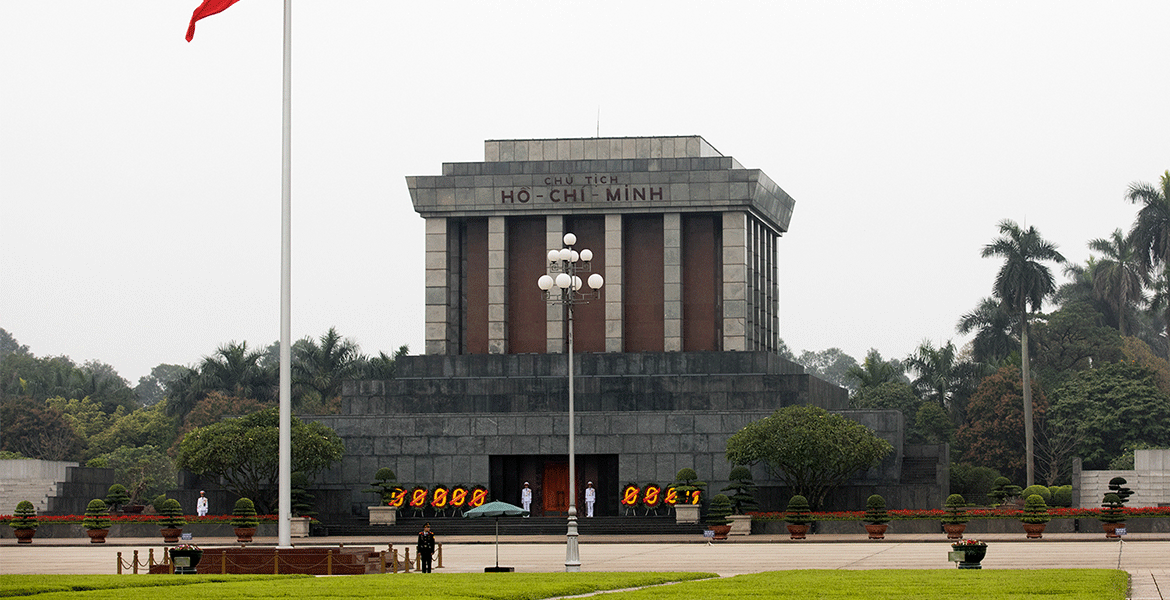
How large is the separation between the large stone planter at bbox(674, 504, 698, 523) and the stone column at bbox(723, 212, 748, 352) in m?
9.81

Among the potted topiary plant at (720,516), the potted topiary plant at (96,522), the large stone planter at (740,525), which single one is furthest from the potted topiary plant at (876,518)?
the potted topiary plant at (96,522)

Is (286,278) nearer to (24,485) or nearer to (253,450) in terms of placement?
(253,450)

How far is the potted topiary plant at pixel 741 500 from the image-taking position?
52812mm

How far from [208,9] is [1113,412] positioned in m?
60.8

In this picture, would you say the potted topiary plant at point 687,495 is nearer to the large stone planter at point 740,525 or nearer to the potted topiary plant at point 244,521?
the large stone planter at point 740,525

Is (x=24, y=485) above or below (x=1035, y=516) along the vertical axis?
above

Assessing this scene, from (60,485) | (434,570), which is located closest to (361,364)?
(60,485)

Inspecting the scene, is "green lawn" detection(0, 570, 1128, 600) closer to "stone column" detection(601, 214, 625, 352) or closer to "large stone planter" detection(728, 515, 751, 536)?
"large stone planter" detection(728, 515, 751, 536)

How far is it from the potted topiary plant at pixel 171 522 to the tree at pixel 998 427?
47.8 m

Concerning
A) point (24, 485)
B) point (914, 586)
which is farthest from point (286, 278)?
point (24, 485)

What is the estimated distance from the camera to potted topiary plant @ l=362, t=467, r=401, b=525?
56.5m

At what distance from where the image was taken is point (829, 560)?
120 ft

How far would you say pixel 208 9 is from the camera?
29.6 m

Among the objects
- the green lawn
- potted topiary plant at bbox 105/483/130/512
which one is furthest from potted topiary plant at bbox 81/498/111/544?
the green lawn
